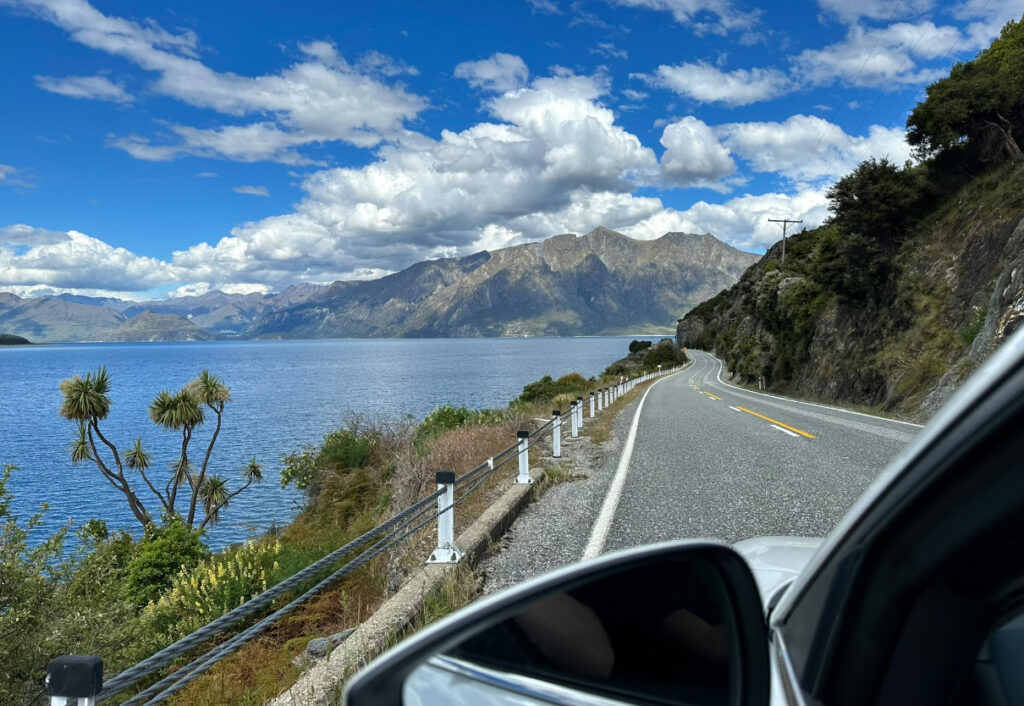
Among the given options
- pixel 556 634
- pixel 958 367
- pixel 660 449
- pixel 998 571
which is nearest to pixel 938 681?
pixel 998 571

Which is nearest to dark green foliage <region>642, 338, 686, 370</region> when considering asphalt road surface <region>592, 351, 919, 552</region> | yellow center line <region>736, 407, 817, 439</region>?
yellow center line <region>736, 407, 817, 439</region>

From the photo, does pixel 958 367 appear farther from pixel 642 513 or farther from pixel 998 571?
pixel 998 571

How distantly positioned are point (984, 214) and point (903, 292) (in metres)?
3.59

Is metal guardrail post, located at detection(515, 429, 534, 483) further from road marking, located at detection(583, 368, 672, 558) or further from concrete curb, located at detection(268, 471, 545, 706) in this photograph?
concrete curb, located at detection(268, 471, 545, 706)

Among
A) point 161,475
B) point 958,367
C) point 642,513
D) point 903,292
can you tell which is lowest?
point 161,475

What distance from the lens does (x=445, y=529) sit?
572cm

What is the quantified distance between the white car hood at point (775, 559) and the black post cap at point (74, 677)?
82.5 inches

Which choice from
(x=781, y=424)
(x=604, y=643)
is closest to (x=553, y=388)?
(x=781, y=424)

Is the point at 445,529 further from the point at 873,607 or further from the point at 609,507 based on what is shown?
the point at 873,607

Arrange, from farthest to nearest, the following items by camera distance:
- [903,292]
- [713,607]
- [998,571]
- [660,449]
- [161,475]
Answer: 1. [161,475]
2. [903,292]
3. [660,449]
4. [713,607]
5. [998,571]

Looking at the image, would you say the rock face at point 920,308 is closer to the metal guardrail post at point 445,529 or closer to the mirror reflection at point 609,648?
the metal guardrail post at point 445,529

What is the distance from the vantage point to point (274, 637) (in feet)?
19.4

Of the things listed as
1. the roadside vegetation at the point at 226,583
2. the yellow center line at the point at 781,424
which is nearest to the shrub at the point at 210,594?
the roadside vegetation at the point at 226,583

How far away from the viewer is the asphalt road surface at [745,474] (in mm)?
6781
